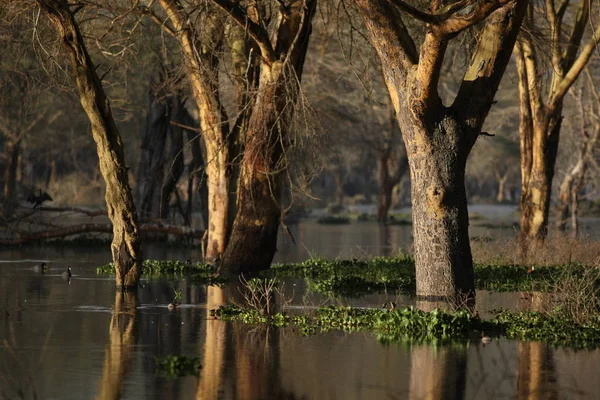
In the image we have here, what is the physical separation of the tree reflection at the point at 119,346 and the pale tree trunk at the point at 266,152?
203 inches

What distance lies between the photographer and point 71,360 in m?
13.0

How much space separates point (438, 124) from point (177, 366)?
7269 millimetres

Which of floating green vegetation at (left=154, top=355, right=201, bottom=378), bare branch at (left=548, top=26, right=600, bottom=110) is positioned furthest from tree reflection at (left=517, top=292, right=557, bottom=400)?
bare branch at (left=548, top=26, right=600, bottom=110)

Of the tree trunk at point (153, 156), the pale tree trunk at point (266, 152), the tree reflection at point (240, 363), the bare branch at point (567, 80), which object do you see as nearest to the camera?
the tree reflection at point (240, 363)

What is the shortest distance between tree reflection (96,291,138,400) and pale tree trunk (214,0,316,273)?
16.9ft

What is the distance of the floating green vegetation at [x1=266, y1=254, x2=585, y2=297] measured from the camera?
73.9 ft

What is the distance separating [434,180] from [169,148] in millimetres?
23677

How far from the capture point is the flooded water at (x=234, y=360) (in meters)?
11.3

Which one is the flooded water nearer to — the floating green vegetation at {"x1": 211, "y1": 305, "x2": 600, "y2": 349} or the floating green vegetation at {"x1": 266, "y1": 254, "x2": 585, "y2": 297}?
the floating green vegetation at {"x1": 211, "y1": 305, "x2": 600, "y2": 349}

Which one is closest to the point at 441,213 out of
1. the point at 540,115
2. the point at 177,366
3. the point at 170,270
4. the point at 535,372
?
the point at 535,372

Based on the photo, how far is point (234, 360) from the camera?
43.0 feet

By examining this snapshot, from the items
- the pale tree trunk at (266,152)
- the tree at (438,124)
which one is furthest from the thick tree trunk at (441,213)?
the pale tree trunk at (266,152)

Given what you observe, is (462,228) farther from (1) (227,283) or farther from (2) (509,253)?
(2) (509,253)

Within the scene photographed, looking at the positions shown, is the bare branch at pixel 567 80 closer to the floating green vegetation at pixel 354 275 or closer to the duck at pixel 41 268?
the floating green vegetation at pixel 354 275
